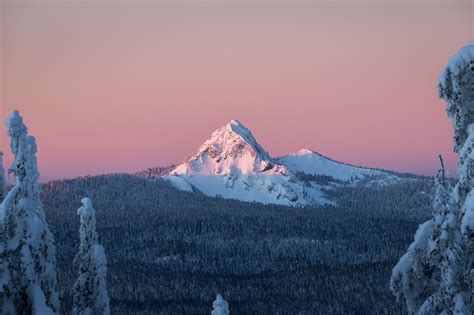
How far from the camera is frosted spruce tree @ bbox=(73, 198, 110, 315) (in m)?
37.8

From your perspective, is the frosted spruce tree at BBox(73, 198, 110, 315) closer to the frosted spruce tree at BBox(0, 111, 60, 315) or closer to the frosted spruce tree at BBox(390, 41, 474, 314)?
the frosted spruce tree at BBox(0, 111, 60, 315)

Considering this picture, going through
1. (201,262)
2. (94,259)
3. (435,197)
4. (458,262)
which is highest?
(435,197)

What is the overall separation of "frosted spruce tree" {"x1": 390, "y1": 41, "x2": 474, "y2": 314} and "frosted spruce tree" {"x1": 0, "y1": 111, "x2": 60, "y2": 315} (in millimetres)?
14551

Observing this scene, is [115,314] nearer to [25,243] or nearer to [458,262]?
[25,243]

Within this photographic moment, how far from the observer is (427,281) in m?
23.2

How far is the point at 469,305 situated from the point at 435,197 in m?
2.79

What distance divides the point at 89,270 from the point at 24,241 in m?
8.03

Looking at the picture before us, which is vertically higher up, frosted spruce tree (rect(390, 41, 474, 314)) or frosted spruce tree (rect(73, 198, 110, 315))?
frosted spruce tree (rect(390, 41, 474, 314))

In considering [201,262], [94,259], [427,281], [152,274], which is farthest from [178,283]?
[427,281]

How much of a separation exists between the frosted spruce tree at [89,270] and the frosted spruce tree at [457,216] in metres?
18.7

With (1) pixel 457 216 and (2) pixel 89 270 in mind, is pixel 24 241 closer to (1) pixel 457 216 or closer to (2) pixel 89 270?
(2) pixel 89 270

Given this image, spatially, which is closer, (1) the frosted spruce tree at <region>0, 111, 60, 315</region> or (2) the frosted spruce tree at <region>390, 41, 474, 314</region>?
(2) the frosted spruce tree at <region>390, 41, 474, 314</region>

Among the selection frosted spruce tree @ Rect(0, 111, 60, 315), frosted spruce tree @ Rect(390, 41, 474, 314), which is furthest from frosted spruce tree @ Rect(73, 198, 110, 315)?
frosted spruce tree @ Rect(390, 41, 474, 314)

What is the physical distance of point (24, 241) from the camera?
30641 millimetres
